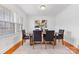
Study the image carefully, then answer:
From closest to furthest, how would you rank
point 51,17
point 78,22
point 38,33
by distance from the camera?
point 78,22, point 38,33, point 51,17

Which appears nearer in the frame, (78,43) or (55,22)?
(78,43)

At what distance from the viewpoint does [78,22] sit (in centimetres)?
401

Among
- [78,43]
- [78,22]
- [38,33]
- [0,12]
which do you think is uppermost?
[0,12]

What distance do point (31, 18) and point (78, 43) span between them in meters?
4.37

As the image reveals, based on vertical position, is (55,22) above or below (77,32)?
above
